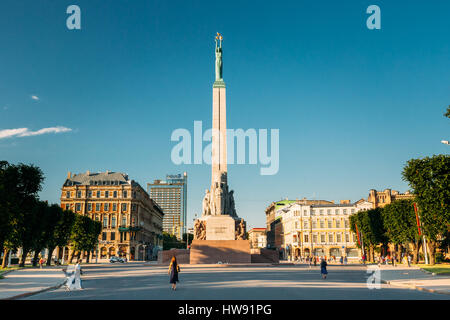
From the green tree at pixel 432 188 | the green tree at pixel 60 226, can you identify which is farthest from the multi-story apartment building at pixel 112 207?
the green tree at pixel 432 188

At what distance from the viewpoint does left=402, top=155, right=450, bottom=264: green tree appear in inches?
1453

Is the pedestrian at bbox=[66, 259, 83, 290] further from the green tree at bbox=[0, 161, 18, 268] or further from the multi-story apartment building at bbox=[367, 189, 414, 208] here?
the multi-story apartment building at bbox=[367, 189, 414, 208]

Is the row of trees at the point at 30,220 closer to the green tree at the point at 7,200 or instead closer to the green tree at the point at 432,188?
the green tree at the point at 7,200

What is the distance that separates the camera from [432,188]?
37750 mm

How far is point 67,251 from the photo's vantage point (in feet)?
341

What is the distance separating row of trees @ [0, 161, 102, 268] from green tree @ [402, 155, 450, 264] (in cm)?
3950

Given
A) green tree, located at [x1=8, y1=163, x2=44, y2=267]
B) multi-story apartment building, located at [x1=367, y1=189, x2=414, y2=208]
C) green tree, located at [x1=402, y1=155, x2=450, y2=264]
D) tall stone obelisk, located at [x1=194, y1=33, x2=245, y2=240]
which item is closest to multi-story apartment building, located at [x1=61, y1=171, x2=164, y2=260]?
green tree, located at [x1=8, y1=163, x2=44, y2=267]

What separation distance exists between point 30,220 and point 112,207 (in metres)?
51.7

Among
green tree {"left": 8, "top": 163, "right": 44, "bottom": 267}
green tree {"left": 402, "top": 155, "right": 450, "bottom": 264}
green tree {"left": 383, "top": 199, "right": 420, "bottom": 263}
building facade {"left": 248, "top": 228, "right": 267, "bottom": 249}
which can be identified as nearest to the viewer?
green tree {"left": 402, "top": 155, "right": 450, "bottom": 264}

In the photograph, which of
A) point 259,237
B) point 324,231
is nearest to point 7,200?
point 324,231

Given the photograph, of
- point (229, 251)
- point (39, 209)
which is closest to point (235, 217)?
point (229, 251)
